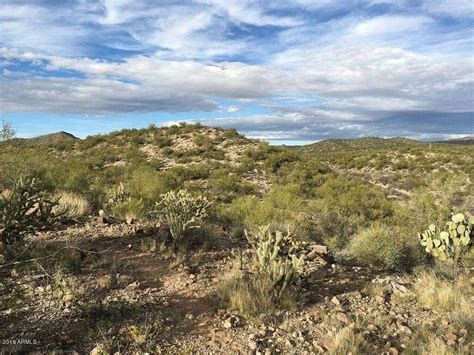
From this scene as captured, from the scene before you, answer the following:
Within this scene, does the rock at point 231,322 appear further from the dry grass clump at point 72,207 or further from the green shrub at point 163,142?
the green shrub at point 163,142

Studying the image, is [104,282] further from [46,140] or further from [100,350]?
[46,140]

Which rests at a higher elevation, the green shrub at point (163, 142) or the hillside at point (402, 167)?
the green shrub at point (163, 142)

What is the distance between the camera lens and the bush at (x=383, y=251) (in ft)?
26.1

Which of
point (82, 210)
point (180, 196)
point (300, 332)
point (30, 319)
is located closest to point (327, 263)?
point (300, 332)

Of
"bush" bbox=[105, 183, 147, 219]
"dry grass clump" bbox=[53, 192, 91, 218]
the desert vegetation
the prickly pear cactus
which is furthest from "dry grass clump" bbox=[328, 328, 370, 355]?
"dry grass clump" bbox=[53, 192, 91, 218]

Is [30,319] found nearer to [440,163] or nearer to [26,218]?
[26,218]

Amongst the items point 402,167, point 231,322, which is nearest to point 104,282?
point 231,322

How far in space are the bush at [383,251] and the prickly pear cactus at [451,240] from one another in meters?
0.37

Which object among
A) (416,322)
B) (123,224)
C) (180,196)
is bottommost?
(416,322)

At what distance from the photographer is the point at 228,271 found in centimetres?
693

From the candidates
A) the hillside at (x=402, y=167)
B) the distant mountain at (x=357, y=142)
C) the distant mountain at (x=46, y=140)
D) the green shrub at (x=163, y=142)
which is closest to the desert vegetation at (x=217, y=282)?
the hillside at (x=402, y=167)

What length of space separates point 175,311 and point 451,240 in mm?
6417

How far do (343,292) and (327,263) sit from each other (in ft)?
→ 4.43

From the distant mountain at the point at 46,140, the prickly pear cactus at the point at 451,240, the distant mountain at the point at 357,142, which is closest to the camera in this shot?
the prickly pear cactus at the point at 451,240
